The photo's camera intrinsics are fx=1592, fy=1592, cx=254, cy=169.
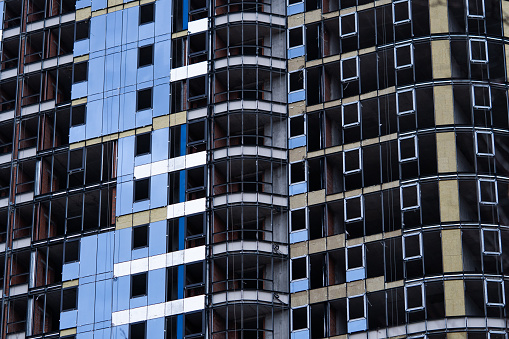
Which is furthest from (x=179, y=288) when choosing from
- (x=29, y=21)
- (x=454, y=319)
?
(x=29, y=21)

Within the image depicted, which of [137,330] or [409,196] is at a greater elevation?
[409,196]

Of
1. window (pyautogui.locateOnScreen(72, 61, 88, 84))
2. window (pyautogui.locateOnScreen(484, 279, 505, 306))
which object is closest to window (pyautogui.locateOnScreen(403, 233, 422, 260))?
window (pyautogui.locateOnScreen(484, 279, 505, 306))

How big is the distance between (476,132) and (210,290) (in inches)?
798

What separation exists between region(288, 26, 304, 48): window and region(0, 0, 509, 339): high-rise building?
0.29 meters

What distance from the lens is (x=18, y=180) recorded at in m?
116

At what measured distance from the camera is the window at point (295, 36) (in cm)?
11238

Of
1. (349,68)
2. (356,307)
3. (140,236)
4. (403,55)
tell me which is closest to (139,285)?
(140,236)

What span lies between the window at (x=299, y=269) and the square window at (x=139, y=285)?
1001 centimetres

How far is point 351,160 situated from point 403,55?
7984mm

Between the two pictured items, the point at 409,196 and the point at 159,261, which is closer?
the point at 409,196

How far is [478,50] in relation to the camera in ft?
349

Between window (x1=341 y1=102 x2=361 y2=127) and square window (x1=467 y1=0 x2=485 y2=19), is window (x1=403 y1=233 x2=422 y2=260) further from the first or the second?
square window (x1=467 y1=0 x2=485 y2=19)

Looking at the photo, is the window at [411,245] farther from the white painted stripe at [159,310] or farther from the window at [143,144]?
the window at [143,144]

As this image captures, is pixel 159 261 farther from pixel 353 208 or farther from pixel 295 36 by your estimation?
pixel 295 36
